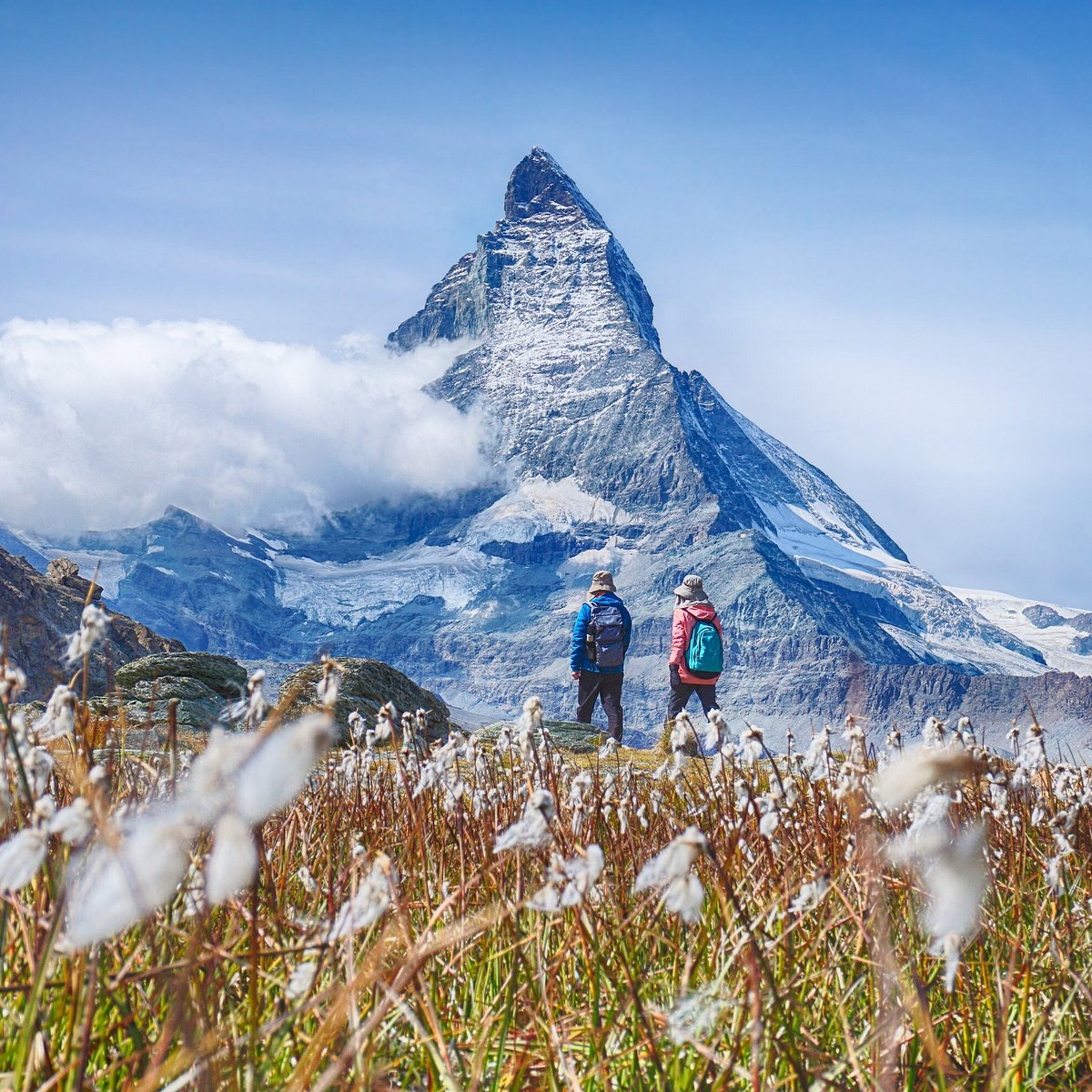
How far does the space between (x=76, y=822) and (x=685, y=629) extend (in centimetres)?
1345

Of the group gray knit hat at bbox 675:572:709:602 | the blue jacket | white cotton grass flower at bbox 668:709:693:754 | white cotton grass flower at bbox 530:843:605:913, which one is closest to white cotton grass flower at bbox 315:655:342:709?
white cotton grass flower at bbox 530:843:605:913

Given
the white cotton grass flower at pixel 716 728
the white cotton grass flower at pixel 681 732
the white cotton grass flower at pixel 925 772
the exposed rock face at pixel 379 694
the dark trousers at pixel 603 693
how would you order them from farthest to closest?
1. the dark trousers at pixel 603 693
2. the exposed rock face at pixel 379 694
3. the white cotton grass flower at pixel 681 732
4. the white cotton grass flower at pixel 716 728
5. the white cotton grass flower at pixel 925 772

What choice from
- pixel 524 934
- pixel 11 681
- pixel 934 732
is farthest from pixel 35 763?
pixel 934 732

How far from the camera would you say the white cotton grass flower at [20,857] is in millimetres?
1522

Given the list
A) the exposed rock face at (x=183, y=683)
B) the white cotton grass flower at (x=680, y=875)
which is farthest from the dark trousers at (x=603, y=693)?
the white cotton grass flower at (x=680, y=875)

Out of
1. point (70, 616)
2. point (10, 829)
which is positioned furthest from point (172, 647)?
point (10, 829)

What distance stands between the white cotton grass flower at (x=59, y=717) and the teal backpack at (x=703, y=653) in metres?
12.0

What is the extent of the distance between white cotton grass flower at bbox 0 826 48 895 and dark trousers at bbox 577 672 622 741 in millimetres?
13496

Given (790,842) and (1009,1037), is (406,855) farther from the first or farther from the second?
(1009,1037)

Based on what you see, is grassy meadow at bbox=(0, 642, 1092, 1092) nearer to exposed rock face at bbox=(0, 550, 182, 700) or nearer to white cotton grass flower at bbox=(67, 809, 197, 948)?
white cotton grass flower at bbox=(67, 809, 197, 948)

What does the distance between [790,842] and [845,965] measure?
1.60 ft

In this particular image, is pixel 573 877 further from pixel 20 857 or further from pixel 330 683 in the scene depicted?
pixel 20 857

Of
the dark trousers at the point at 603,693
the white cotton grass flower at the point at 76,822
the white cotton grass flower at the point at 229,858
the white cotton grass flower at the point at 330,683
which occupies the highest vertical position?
the white cotton grass flower at the point at 330,683

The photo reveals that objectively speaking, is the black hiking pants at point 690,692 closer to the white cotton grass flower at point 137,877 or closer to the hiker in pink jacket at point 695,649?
the hiker in pink jacket at point 695,649
